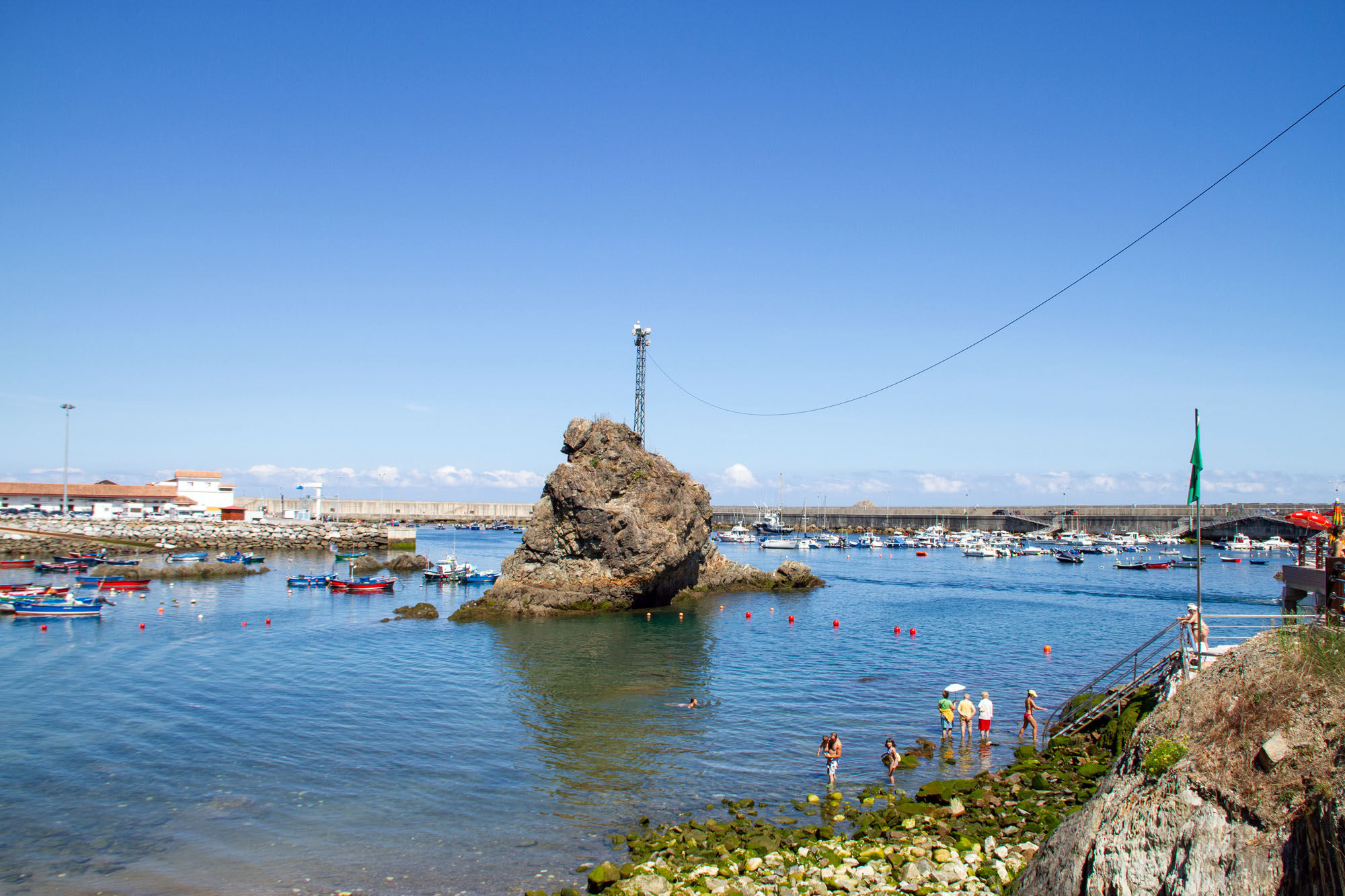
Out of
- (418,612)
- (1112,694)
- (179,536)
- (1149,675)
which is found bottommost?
(418,612)

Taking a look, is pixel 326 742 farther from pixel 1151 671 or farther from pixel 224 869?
pixel 1151 671

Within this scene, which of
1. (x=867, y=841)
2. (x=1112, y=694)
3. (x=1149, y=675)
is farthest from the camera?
(x=1112, y=694)

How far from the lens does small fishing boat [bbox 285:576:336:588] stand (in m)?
67.2

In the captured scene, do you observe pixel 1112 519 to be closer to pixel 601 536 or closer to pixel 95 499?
pixel 601 536

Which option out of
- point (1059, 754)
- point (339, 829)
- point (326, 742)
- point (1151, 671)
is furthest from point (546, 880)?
point (1151, 671)

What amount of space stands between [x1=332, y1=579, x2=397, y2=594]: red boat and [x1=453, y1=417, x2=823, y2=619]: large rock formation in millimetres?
16247

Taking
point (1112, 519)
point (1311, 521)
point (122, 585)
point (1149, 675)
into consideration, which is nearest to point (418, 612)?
point (122, 585)

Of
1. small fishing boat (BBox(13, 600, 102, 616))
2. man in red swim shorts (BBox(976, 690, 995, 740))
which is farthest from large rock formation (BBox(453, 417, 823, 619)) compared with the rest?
man in red swim shorts (BBox(976, 690, 995, 740))

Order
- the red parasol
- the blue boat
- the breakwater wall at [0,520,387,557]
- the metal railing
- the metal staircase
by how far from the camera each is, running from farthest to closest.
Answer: the breakwater wall at [0,520,387,557]
the blue boat
the red parasol
the metal staircase
the metal railing

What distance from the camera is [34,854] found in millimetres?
16531

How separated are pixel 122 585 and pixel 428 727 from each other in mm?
50079

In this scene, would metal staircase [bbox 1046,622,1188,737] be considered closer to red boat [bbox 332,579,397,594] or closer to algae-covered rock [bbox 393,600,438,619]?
algae-covered rock [bbox 393,600,438,619]

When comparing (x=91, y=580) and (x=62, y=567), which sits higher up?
(x=62, y=567)

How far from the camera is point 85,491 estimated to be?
11519 centimetres
